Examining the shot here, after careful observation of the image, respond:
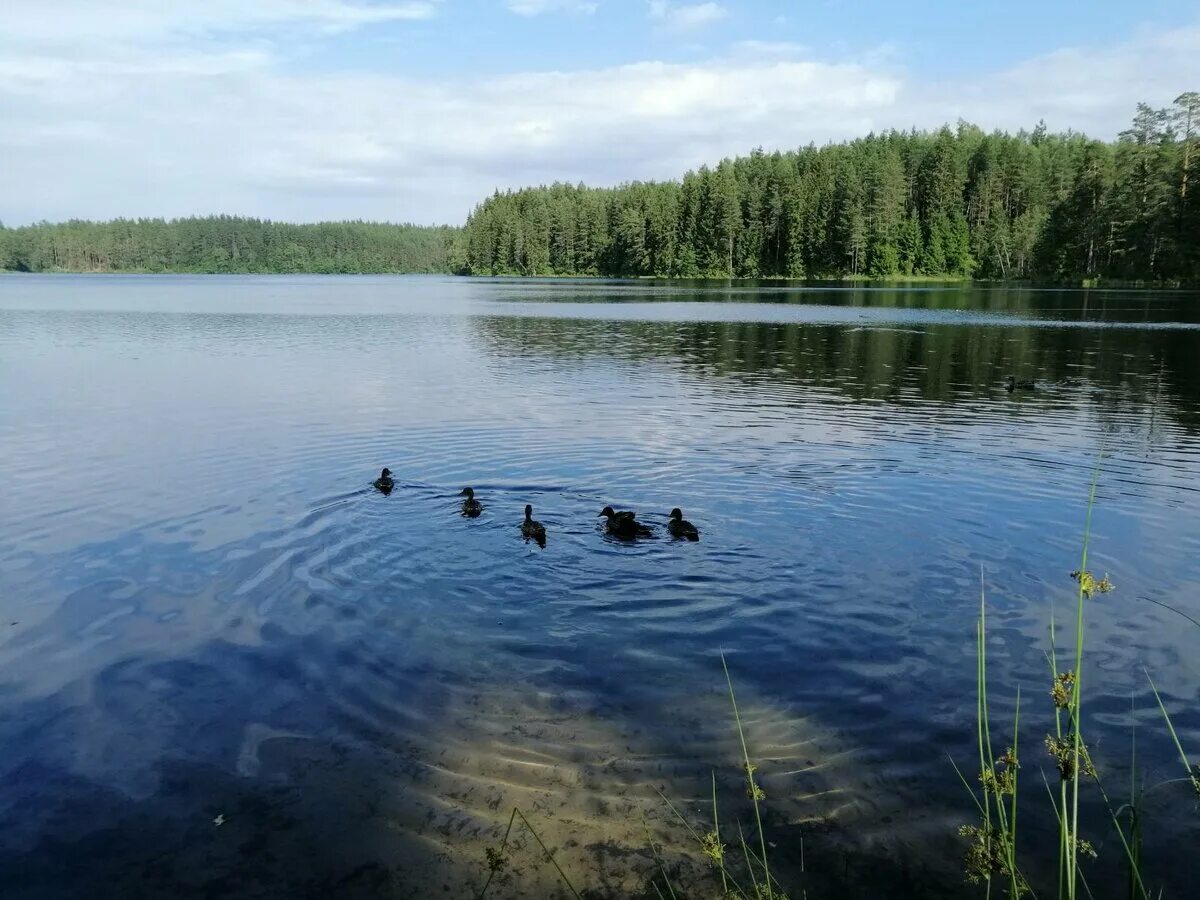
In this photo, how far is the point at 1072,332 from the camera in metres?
50.3

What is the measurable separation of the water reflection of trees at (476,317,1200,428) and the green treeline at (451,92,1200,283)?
6162 cm

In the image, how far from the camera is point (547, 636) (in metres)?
9.84

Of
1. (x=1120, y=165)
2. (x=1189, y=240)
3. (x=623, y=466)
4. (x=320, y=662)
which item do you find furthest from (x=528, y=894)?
(x=1120, y=165)

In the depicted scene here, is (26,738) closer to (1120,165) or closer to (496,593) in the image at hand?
(496,593)

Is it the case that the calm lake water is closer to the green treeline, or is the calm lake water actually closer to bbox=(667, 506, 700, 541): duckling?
bbox=(667, 506, 700, 541): duckling

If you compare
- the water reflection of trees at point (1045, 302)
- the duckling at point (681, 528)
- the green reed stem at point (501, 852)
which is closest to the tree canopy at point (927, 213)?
the water reflection of trees at point (1045, 302)

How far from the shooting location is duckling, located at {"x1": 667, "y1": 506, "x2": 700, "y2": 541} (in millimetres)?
12922

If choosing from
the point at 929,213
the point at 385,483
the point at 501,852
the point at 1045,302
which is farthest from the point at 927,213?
the point at 501,852

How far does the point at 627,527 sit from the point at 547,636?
134 inches

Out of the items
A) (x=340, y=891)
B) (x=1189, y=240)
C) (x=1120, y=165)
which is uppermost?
(x=1120, y=165)

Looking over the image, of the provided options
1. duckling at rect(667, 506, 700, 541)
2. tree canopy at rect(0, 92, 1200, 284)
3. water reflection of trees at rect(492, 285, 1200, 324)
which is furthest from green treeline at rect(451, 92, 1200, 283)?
duckling at rect(667, 506, 700, 541)

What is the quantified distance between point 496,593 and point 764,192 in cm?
15368

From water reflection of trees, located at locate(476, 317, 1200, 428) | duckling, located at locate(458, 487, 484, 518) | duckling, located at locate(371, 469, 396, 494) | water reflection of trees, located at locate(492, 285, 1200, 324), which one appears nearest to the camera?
duckling, located at locate(458, 487, 484, 518)

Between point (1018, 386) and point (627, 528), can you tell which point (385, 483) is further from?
point (1018, 386)
